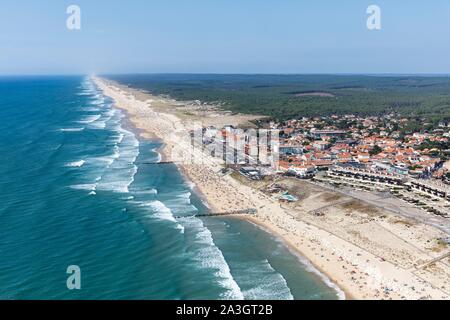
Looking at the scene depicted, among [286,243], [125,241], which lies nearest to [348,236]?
[286,243]

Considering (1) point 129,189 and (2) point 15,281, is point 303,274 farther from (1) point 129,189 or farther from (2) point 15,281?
(1) point 129,189

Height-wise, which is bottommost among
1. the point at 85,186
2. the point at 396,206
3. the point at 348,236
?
the point at 348,236

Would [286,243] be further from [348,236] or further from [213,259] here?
[213,259]

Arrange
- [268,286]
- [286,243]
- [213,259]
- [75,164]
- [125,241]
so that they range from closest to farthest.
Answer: [268,286] < [213,259] < [125,241] < [286,243] < [75,164]

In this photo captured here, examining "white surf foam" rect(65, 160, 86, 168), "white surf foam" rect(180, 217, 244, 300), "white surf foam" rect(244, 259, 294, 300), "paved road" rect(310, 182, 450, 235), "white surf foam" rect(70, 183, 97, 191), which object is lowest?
"white surf foam" rect(244, 259, 294, 300)

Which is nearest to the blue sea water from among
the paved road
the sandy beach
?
the sandy beach

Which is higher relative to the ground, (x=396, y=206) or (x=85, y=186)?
(x=85, y=186)

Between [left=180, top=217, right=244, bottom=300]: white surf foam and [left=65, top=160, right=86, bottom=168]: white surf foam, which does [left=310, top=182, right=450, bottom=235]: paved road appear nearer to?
[left=180, top=217, right=244, bottom=300]: white surf foam
